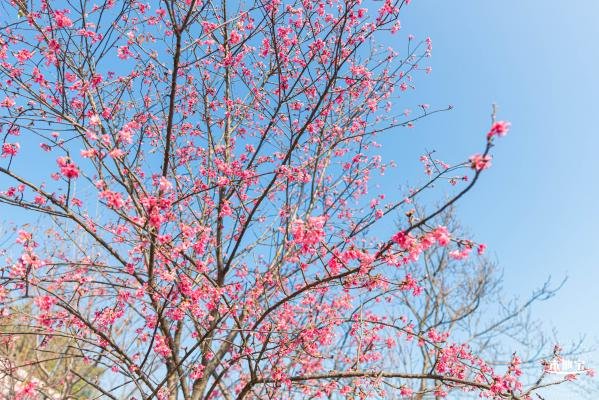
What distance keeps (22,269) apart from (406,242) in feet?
8.99

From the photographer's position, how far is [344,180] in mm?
7297

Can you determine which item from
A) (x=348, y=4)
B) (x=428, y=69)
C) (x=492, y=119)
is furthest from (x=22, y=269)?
(x=428, y=69)

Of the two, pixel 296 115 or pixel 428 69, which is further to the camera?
pixel 428 69

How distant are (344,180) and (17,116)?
4668 mm

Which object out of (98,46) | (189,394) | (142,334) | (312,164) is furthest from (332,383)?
(98,46)

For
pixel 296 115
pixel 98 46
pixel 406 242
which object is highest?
pixel 296 115

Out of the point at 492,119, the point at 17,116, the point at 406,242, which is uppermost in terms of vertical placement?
the point at 17,116

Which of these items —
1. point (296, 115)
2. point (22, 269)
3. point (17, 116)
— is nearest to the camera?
point (22, 269)

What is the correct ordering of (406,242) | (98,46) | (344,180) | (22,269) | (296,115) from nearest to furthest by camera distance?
(406,242) < (22,269) < (98,46) < (296,115) < (344,180)

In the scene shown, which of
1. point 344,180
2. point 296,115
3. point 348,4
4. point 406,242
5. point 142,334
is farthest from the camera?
point 344,180

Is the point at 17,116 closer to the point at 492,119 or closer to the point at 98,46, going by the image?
the point at 98,46

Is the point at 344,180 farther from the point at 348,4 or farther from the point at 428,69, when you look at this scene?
the point at 348,4

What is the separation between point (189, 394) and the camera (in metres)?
5.11

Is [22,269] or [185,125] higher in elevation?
[185,125]
